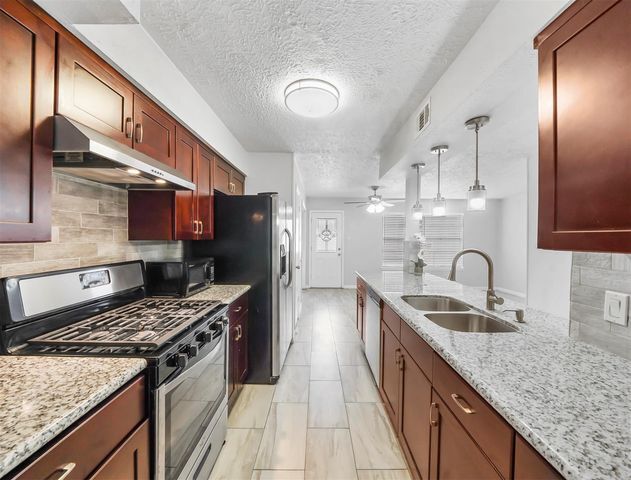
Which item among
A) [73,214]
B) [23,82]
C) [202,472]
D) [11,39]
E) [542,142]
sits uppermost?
[11,39]

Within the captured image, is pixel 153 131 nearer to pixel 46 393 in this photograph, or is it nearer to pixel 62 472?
pixel 46 393

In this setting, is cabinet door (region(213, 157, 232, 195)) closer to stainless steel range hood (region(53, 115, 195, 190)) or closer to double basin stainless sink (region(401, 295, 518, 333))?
stainless steel range hood (region(53, 115, 195, 190))

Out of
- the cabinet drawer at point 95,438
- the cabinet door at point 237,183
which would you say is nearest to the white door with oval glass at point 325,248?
the cabinet door at point 237,183

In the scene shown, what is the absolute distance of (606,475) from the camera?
510 mm

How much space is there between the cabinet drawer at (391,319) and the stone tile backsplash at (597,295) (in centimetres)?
83

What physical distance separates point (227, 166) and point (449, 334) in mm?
2672

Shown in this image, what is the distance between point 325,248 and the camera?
24.6ft

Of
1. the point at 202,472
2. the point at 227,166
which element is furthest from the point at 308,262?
the point at 202,472

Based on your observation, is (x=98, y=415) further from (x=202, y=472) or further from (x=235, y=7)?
(x=235, y=7)

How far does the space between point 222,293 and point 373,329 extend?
4.50 feet

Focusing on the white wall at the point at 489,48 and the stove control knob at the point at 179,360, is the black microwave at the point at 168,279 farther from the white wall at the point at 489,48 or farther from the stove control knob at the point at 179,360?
the white wall at the point at 489,48

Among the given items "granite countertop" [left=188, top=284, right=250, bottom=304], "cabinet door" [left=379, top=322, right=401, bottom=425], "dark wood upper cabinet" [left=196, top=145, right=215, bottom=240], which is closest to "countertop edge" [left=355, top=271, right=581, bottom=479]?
"cabinet door" [left=379, top=322, right=401, bottom=425]

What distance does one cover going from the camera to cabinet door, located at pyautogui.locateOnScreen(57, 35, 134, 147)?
109 cm

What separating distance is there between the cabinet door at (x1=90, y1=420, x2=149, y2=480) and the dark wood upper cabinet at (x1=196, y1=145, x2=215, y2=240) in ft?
4.92
